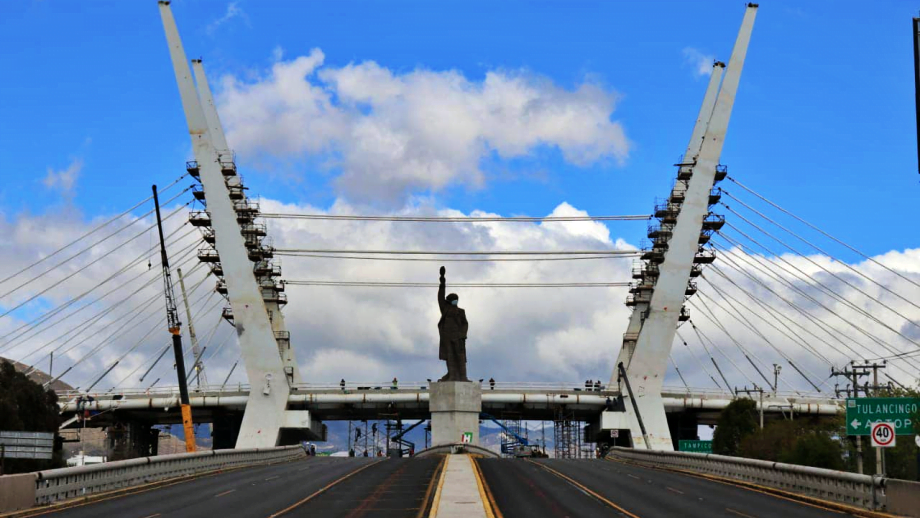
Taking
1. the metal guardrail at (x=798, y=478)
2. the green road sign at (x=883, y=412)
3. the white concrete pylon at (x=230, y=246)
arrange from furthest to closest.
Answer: the white concrete pylon at (x=230, y=246)
the metal guardrail at (x=798, y=478)
the green road sign at (x=883, y=412)

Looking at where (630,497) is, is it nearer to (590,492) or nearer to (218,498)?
(590,492)

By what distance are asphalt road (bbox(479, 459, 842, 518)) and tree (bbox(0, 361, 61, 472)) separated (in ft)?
154

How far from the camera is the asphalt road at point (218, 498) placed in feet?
110

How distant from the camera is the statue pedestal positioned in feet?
302

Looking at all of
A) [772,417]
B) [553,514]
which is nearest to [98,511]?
[553,514]

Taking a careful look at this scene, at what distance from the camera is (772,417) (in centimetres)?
11856

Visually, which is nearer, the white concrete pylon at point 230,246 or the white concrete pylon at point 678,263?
the white concrete pylon at point 230,246

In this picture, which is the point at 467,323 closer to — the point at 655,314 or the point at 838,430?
the point at 655,314

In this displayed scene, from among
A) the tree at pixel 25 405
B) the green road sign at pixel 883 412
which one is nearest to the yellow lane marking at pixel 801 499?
the green road sign at pixel 883 412

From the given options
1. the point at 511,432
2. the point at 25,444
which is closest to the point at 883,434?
the point at 25,444

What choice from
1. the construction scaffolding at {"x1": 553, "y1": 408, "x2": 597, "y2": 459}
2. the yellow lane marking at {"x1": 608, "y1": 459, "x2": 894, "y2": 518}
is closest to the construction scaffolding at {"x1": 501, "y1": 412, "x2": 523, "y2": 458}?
the construction scaffolding at {"x1": 553, "y1": 408, "x2": 597, "y2": 459}

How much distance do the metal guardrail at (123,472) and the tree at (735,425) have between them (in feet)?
174

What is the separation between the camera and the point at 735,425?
106000 mm

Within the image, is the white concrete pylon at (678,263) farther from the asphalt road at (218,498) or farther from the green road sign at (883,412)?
the green road sign at (883,412)
